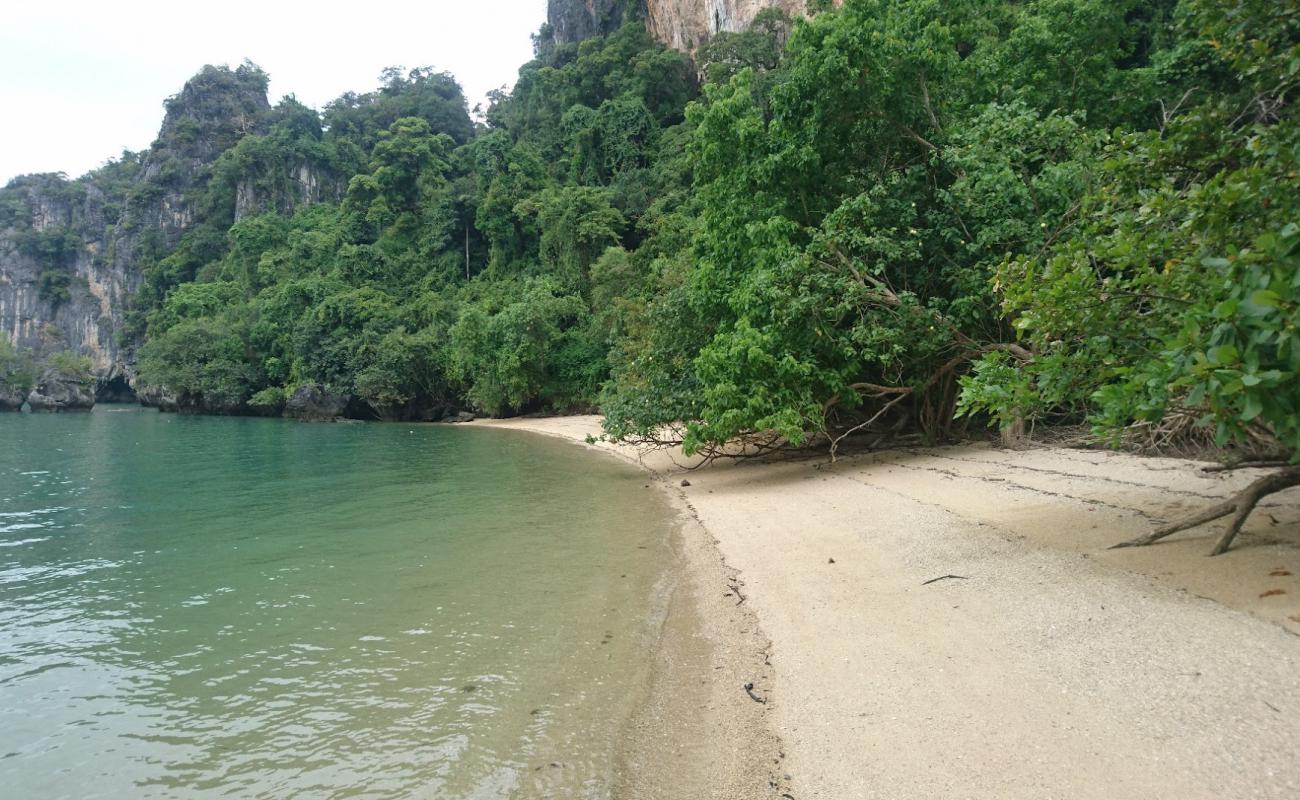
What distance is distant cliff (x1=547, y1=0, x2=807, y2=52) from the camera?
4525 cm

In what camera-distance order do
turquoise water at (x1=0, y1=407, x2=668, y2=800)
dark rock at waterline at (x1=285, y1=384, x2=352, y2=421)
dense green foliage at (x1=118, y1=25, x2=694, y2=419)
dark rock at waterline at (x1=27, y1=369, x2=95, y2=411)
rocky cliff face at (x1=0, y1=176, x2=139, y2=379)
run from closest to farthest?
turquoise water at (x1=0, y1=407, x2=668, y2=800) → dense green foliage at (x1=118, y1=25, x2=694, y2=419) → dark rock at waterline at (x1=285, y1=384, x2=352, y2=421) → dark rock at waterline at (x1=27, y1=369, x2=95, y2=411) → rocky cliff face at (x1=0, y1=176, x2=139, y2=379)

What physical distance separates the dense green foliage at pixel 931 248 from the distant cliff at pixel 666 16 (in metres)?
3.47

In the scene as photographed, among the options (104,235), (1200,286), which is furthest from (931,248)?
(104,235)

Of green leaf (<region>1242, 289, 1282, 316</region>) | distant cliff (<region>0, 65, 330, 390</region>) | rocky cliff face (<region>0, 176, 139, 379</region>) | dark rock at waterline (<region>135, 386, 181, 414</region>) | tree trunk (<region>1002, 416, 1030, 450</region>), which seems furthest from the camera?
rocky cliff face (<region>0, 176, 139, 379</region>)

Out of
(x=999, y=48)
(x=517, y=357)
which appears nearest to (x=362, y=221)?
(x=517, y=357)

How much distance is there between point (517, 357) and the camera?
135 ft

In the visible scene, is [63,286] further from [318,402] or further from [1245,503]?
[1245,503]

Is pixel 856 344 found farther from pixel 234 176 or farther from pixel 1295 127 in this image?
pixel 234 176

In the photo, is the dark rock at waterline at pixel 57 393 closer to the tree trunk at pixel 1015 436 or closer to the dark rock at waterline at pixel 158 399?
the dark rock at waterline at pixel 158 399

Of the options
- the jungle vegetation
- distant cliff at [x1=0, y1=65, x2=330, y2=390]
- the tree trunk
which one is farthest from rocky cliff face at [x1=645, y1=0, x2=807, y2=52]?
distant cliff at [x1=0, y1=65, x2=330, y2=390]

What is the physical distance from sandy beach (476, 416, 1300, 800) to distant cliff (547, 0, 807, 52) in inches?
1283

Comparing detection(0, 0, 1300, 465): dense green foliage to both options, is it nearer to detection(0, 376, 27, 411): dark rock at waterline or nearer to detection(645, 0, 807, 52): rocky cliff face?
detection(645, 0, 807, 52): rocky cliff face

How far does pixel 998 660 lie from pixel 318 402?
176 feet

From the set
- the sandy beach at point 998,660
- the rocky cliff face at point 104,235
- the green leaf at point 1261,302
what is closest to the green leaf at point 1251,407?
the green leaf at point 1261,302
